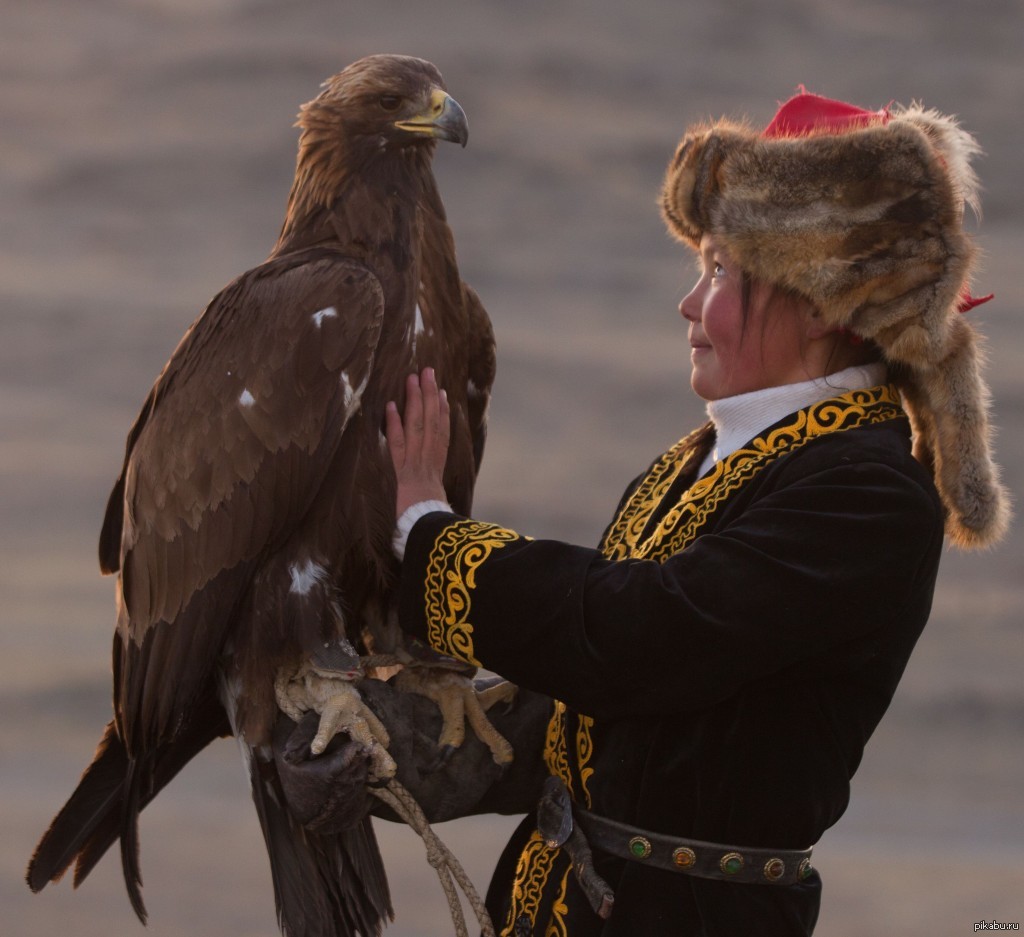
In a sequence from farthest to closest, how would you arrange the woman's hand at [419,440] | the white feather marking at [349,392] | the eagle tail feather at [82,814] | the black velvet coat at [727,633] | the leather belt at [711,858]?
the eagle tail feather at [82,814] < the white feather marking at [349,392] < the woman's hand at [419,440] < the leather belt at [711,858] < the black velvet coat at [727,633]

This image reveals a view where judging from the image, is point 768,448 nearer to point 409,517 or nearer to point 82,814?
point 409,517

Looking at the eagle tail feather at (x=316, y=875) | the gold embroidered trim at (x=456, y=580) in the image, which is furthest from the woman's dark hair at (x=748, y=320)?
the eagle tail feather at (x=316, y=875)

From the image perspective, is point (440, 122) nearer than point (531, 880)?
No

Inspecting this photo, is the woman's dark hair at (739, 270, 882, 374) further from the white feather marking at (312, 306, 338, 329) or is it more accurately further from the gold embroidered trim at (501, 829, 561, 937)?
the gold embroidered trim at (501, 829, 561, 937)

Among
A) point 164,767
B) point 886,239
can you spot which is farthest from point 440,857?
point 886,239

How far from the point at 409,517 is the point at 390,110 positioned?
72 cm

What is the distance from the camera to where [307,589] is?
83.0 inches

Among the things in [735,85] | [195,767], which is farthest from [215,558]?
[735,85]

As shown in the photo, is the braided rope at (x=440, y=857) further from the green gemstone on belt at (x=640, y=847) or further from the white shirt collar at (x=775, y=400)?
the white shirt collar at (x=775, y=400)

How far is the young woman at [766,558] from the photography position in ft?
5.33

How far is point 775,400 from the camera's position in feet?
5.90

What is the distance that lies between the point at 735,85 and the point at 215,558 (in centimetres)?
653

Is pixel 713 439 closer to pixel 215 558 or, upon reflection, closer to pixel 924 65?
pixel 215 558

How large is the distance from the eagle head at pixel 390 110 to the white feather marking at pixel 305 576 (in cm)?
65
